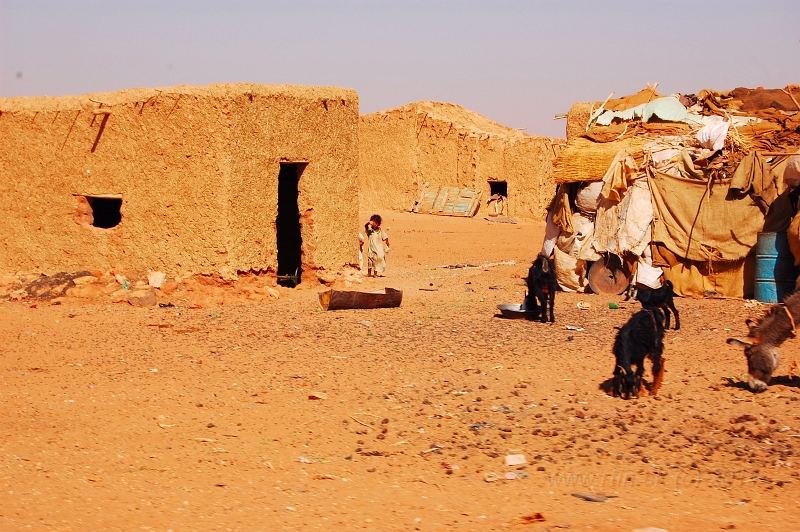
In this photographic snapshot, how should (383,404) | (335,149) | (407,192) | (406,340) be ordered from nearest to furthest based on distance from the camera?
(383,404), (406,340), (335,149), (407,192)

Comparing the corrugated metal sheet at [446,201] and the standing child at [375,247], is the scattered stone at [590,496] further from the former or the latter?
the corrugated metal sheet at [446,201]

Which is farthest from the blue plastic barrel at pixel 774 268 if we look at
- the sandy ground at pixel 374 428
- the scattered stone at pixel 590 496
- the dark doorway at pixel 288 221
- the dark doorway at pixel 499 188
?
the dark doorway at pixel 499 188

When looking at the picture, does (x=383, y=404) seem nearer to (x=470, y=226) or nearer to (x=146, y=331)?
(x=146, y=331)

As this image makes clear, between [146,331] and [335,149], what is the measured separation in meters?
4.10

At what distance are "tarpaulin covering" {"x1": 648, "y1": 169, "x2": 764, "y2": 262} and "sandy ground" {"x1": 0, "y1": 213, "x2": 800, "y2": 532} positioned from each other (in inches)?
89.9

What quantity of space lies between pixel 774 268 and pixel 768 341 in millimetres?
4909

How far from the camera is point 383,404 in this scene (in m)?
6.36

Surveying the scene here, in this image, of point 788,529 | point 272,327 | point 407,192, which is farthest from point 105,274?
point 407,192

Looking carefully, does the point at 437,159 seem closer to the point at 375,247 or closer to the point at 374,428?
the point at 375,247

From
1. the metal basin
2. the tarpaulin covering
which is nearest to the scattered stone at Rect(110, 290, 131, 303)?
the metal basin

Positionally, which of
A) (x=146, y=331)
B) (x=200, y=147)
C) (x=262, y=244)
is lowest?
(x=146, y=331)

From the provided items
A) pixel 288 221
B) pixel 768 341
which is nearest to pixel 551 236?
pixel 288 221

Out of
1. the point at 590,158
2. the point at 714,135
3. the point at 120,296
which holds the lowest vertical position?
the point at 120,296

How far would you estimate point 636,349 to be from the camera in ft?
20.6
